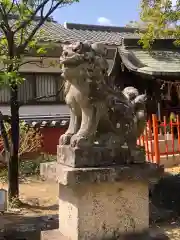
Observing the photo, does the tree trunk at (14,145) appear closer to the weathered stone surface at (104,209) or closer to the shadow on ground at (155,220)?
the shadow on ground at (155,220)

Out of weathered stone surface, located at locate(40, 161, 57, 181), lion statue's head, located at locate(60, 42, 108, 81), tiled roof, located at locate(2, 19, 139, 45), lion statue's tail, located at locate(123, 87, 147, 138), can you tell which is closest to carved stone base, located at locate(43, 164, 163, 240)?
weathered stone surface, located at locate(40, 161, 57, 181)

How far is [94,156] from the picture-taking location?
354 centimetres

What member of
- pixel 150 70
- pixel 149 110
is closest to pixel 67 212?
pixel 150 70

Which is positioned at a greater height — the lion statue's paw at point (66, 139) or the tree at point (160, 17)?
the tree at point (160, 17)

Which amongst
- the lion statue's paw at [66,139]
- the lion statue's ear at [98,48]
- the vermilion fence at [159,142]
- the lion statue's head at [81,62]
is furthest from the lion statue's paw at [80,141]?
the vermilion fence at [159,142]

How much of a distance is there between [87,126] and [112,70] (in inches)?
428

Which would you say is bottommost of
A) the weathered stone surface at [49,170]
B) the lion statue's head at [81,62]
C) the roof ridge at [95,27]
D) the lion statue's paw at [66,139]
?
the weathered stone surface at [49,170]

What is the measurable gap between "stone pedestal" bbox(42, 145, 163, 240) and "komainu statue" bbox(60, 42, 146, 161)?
0.25 metres

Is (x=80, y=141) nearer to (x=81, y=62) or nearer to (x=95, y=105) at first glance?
(x=95, y=105)

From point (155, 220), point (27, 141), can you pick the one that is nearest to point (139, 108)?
point (155, 220)

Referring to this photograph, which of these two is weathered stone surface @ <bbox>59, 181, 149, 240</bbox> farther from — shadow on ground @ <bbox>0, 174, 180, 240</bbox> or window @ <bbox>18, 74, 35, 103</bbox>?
window @ <bbox>18, 74, 35, 103</bbox>

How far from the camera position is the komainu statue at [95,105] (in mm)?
3531

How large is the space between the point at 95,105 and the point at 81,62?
0.43 metres

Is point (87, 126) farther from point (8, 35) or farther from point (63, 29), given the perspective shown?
point (63, 29)
